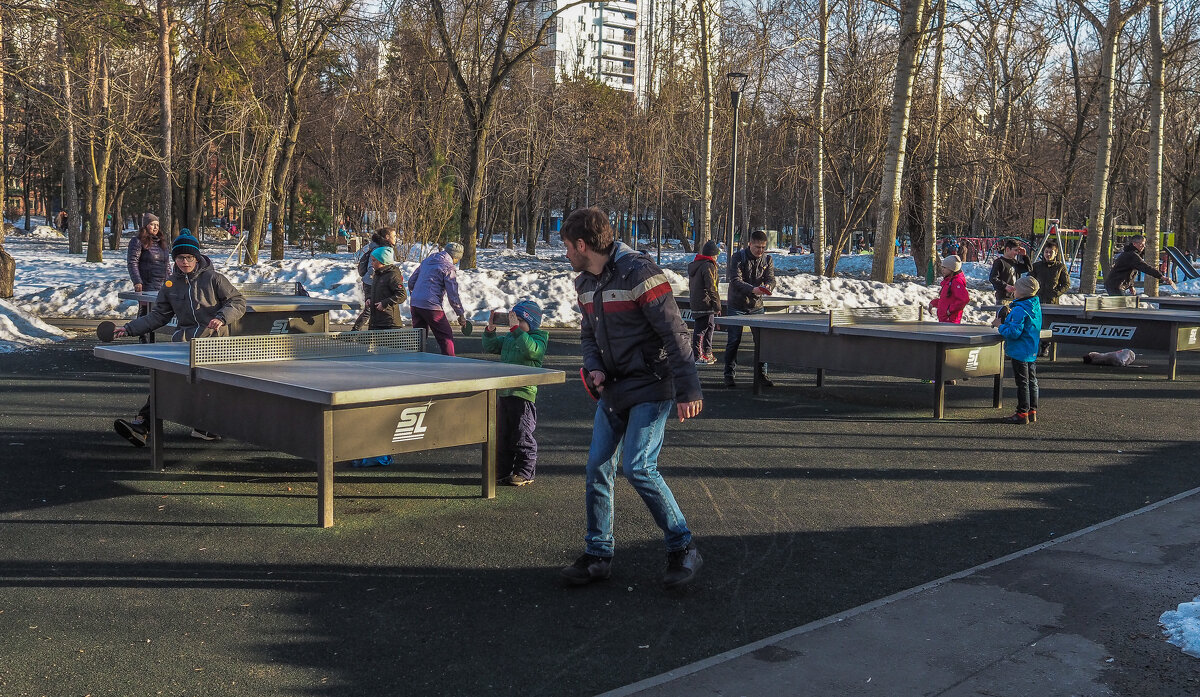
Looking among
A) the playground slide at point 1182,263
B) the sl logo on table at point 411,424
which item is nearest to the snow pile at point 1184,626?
the sl logo on table at point 411,424

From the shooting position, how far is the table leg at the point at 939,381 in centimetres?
1115

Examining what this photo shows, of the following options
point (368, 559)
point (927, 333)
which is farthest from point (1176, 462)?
point (368, 559)

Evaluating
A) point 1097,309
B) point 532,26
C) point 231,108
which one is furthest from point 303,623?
point 231,108

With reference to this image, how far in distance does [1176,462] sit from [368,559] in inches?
272

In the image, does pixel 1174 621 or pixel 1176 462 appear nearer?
pixel 1174 621

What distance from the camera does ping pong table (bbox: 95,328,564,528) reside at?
251 inches

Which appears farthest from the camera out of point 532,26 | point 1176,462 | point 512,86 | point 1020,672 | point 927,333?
point 512,86

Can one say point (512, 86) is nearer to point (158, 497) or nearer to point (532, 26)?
point (532, 26)

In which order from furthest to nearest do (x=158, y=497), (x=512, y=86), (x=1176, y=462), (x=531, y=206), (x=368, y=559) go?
(x=531, y=206), (x=512, y=86), (x=1176, y=462), (x=158, y=497), (x=368, y=559)

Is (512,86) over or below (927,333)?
over

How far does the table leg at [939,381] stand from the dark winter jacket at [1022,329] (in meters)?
0.62

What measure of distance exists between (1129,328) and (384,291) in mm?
10303

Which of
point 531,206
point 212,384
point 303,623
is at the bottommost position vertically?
point 303,623

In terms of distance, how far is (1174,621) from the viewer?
493 cm
